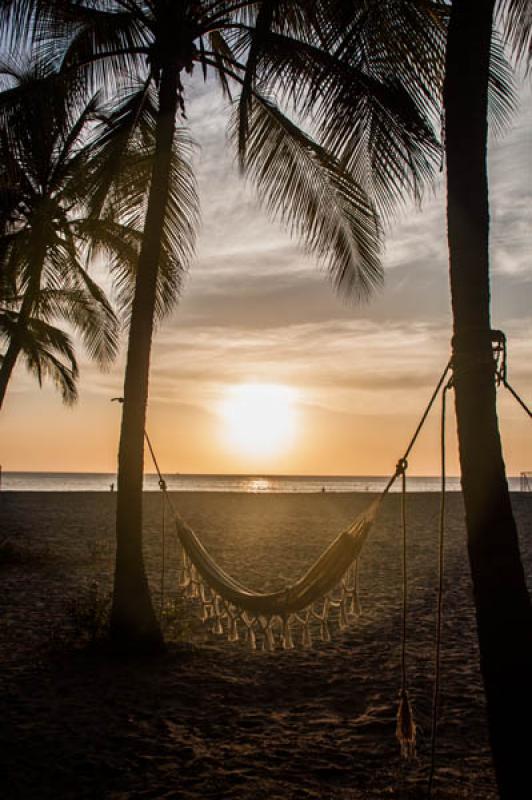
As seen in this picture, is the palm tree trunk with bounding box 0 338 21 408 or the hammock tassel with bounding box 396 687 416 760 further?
the palm tree trunk with bounding box 0 338 21 408

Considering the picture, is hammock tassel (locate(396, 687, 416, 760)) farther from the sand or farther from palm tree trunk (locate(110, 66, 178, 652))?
palm tree trunk (locate(110, 66, 178, 652))

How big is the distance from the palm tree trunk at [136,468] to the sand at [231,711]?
0.90ft

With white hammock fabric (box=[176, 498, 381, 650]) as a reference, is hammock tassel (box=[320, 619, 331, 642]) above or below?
below

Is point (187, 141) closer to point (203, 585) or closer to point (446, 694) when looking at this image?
point (203, 585)

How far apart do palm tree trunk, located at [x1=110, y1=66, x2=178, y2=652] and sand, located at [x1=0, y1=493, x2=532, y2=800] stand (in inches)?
10.8

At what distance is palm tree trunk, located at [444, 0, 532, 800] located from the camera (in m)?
2.46

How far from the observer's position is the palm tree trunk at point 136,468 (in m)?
5.30

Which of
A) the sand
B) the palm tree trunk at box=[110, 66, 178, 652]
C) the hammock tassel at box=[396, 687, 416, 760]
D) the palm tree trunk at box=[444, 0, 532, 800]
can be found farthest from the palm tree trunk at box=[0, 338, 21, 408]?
the palm tree trunk at box=[444, 0, 532, 800]

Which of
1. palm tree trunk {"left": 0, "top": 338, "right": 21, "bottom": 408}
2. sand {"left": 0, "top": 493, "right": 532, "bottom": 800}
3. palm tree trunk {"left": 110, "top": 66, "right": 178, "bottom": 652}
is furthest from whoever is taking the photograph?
palm tree trunk {"left": 0, "top": 338, "right": 21, "bottom": 408}

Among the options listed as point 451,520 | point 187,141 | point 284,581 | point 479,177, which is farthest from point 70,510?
point 479,177

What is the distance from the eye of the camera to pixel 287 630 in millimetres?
4234

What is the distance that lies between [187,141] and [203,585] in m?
4.15

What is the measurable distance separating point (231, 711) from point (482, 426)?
2803 millimetres

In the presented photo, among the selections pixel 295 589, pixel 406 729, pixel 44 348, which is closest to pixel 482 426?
pixel 406 729
